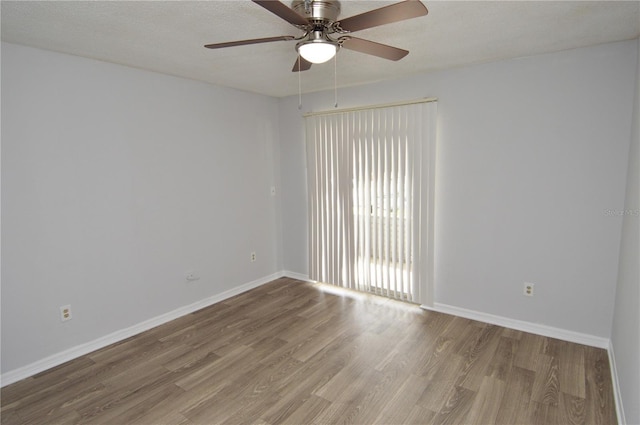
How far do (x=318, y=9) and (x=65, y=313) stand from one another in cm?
299

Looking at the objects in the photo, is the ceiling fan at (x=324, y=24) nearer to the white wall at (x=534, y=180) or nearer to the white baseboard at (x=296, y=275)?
the white wall at (x=534, y=180)

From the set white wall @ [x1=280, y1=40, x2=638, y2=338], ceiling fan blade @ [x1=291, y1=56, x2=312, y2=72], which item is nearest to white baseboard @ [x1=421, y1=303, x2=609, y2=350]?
white wall @ [x1=280, y1=40, x2=638, y2=338]

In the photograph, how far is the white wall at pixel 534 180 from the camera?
109 inches

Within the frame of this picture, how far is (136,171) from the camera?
3.28 metres

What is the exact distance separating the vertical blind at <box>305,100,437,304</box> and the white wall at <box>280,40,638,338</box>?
0.17 metres

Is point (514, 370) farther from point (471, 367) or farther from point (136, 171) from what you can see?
point (136, 171)

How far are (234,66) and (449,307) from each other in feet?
10.4

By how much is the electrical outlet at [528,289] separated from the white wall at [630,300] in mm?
595

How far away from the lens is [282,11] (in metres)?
1.60

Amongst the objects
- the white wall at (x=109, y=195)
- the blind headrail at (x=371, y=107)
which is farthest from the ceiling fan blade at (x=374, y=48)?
the white wall at (x=109, y=195)

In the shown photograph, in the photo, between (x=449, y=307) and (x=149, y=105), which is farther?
(x=449, y=307)

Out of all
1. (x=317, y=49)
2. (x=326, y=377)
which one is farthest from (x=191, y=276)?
(x=317, y=49)

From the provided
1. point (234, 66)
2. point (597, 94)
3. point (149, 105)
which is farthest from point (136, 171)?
point (597, 94)

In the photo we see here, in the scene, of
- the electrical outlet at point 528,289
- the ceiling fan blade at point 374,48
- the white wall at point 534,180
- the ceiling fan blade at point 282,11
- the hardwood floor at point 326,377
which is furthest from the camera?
the electrical outlet at point 528,289
